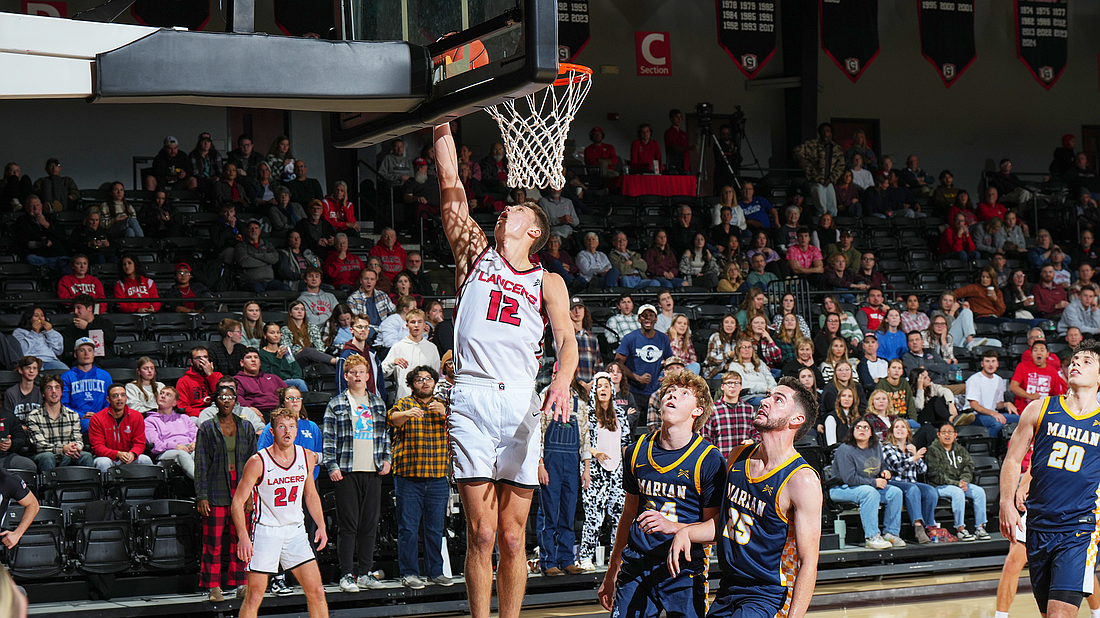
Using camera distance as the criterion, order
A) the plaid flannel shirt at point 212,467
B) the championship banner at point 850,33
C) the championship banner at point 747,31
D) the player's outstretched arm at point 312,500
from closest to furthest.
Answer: the player's outstretched arm at point 312,500, the plaid flannel shirt at point 212,467, the championship banner at point 747,31, the championship banner at point 850,33

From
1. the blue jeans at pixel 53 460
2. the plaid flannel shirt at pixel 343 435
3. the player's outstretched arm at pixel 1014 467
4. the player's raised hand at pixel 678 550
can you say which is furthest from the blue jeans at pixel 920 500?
the blue jeans at pixel 53 460

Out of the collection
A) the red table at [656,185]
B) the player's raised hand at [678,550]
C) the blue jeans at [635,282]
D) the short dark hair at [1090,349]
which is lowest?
the player's raised hand at [678,550]

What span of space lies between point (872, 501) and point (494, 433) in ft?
19.9

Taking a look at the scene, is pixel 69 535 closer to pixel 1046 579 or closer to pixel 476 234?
pixel 476 234

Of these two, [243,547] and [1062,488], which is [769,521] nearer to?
[1062,488]

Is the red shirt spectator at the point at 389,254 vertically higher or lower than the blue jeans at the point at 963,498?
higher

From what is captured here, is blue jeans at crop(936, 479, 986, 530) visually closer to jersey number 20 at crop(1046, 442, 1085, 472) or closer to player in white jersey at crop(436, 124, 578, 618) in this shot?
jersey number 20 at crop(1046, 442, 1085, 472)

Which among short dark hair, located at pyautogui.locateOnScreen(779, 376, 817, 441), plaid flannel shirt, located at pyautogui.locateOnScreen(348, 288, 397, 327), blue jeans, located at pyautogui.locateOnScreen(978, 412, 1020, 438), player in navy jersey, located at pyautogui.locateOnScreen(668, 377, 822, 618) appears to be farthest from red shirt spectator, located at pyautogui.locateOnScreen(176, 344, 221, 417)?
blue jeans, located at pyautogui.locateOnScreen(978, 412, 1020, 438)

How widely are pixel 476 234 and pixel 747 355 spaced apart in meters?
6.42

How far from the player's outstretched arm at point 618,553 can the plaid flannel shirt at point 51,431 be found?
538cm

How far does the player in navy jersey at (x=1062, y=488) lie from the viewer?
5.57 metres

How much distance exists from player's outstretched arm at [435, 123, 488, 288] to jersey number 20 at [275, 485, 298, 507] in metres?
2.73

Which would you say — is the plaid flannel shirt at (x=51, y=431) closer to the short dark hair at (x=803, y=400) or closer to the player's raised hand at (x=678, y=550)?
the player's raised hand at (x=678, y=550)

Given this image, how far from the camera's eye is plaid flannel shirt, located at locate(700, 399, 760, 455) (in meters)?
9.16
